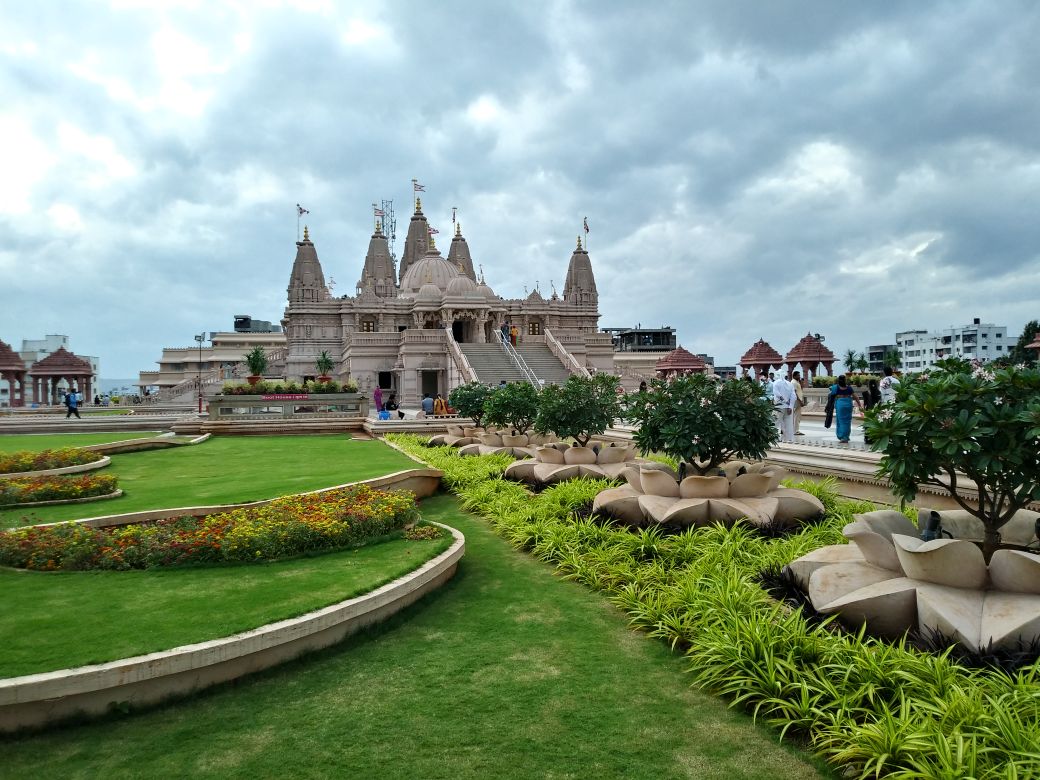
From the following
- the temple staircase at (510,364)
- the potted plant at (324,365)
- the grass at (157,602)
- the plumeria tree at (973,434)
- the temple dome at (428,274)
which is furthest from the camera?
the temple dome at (428,274)

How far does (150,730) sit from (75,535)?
408 centimetres

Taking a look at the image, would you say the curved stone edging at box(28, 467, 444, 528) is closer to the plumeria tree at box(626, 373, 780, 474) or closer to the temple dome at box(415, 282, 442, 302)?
the plumeria tree at box(626, 373, 780, 474)

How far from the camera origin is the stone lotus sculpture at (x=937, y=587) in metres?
5.26

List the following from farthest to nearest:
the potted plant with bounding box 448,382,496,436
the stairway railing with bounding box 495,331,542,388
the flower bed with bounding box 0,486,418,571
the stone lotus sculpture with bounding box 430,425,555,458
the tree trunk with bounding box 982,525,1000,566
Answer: the stairway railing with bounding box 495,331,542,388, the potted plant with bounding box 448,382,496,436, the stone lotus sculpture with bounding box 430,425,555,458, the flower bed with bounding box 0,486,418,571, the tree trunk with bounding box 982,525,1000,566

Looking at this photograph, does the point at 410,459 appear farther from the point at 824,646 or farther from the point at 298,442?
the point at 824,646

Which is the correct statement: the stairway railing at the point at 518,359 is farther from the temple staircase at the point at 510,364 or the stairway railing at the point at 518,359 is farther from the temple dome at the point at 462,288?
the temple dome at the point at 462,288

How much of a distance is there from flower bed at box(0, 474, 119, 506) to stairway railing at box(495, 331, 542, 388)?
2697 centimetres

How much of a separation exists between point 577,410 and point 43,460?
39.6ft

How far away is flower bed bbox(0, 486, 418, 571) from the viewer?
766cm

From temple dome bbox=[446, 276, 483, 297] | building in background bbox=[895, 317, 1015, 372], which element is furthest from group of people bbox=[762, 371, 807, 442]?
building in background bbox=[895, 317, 1015, 372]

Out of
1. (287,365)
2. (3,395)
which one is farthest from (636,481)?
(3,395)

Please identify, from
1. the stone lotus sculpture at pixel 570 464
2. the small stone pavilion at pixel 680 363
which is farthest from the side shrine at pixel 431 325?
the stone lotus sculpture at pixel 570 464

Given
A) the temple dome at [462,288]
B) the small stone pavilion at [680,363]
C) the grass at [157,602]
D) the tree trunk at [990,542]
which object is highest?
the temple dome at [462,288]

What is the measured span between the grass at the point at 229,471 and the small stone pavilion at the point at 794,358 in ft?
71.6
